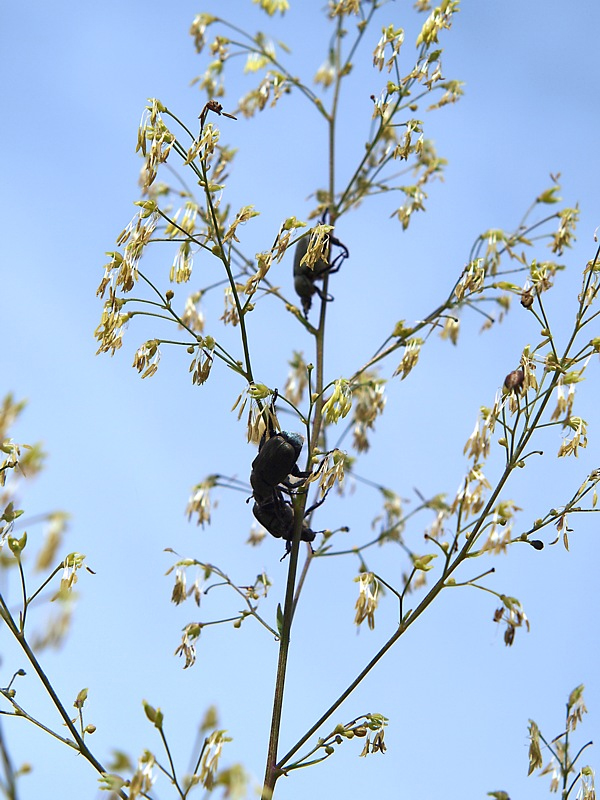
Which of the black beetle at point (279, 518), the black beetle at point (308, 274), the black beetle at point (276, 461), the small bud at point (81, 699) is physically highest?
the black beetle at point (308, 274)

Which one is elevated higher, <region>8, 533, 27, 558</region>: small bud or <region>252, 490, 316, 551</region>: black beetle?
<region>252, 490, 316, 551</region>: black beetle

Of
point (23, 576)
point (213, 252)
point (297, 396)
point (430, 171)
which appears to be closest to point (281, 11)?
point (430, 171)

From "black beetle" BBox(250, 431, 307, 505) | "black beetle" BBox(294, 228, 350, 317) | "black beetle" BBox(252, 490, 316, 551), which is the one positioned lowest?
"black beetle" BBox(252, 490, 316, 551)

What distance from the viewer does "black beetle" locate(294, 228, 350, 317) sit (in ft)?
18.2

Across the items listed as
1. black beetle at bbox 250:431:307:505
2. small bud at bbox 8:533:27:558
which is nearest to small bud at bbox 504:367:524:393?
black beetle at bbox 250:431:307:505

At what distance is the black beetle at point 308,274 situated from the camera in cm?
556

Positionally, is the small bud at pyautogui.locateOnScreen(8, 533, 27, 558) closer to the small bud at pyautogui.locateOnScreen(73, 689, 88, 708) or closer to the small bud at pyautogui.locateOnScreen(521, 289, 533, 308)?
the small bud at pyautogui.locateOnScreen(73, 689, 88, 708)

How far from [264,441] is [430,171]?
2.55m

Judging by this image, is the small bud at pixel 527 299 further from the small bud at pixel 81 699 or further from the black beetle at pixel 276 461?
the small bud at pixel 81 699

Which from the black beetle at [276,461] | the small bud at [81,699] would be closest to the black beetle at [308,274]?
the black beetle at [276,461]

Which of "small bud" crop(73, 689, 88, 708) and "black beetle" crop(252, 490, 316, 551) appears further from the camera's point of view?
"black beetle" crop(252, 490, 316, 551)

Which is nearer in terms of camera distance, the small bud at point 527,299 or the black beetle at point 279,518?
the small bud at point 527,299

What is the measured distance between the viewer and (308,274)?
5.60m

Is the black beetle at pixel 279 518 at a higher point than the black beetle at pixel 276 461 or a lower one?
lower
